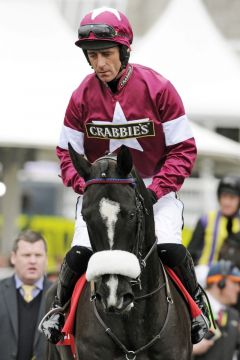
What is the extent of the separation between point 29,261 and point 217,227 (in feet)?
8.71

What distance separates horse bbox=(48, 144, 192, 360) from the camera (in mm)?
6629

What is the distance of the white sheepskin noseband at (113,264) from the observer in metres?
6.56

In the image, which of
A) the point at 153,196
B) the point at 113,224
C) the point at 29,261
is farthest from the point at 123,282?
the point at 29,261

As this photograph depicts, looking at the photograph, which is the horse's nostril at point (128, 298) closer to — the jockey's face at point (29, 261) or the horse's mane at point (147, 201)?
the horse's mane at point (147, 201)

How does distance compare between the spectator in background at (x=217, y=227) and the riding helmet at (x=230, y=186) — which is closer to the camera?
the spectator in background at (x=217, y=227)

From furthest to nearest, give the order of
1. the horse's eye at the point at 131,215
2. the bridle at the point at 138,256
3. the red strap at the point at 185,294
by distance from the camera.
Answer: the red strap at the point at 185,294 < the bridle at the point at 138,256 < the horse's eye at the point at 131,215

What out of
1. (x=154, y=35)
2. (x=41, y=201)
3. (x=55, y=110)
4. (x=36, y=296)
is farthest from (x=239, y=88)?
(x=41, y=201)

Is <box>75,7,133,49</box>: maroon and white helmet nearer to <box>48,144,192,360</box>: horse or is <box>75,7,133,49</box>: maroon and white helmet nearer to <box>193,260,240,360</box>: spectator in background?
<box>48,144,192,360</box>: horse

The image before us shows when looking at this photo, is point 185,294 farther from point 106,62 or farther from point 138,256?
point 106,62

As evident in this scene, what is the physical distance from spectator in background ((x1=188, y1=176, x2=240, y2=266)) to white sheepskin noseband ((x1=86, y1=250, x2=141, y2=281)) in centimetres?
566

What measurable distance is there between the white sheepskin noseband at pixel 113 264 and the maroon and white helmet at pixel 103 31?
144 centimetres

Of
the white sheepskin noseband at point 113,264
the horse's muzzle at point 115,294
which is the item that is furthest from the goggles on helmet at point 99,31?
the horse's muzzle at point 115,294

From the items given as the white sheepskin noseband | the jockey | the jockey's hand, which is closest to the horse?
the white sheepskin noseband

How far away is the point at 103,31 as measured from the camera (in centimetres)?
729
